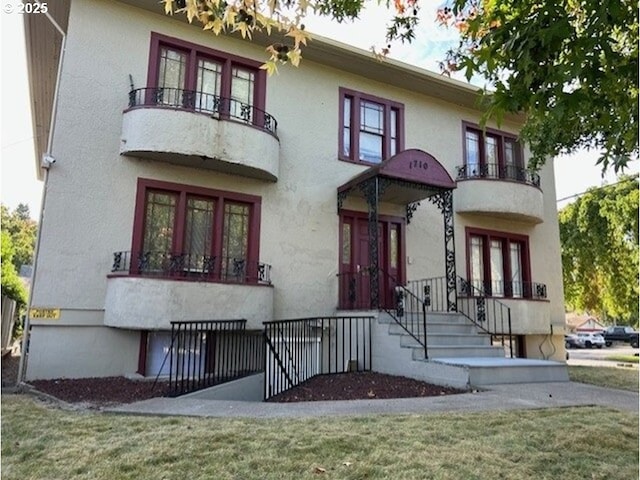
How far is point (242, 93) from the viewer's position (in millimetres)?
10312

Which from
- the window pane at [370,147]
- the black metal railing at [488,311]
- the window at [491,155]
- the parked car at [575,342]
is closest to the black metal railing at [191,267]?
the window pane at [370,147]

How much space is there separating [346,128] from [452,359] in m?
6.17

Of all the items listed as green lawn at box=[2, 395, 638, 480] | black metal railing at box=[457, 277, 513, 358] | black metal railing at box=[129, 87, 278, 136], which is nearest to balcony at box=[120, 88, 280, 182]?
black metal railing at box=[129, 87, 278, 136]

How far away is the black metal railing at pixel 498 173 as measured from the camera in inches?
503

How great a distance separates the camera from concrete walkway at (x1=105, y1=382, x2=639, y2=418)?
17.2ft

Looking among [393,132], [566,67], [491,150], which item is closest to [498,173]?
[491,150]

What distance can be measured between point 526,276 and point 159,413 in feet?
37.4

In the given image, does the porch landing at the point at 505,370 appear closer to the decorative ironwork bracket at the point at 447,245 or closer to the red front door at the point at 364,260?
the decorative ironwork bracket at the point at 447,245

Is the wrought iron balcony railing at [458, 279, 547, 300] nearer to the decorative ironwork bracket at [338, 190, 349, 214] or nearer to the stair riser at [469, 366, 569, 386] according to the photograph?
Result: the decorative ironwork bracket at [338, 190, 349, 214]

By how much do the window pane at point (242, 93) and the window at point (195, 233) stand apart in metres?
1.73

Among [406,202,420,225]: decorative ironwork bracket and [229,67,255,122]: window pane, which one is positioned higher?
[229,67,255,122]: window pane

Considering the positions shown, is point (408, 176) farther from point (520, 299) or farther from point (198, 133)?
point (520, 299)

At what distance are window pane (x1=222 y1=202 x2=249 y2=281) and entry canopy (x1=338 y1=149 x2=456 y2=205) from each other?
2497 mm

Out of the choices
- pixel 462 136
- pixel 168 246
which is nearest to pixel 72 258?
pixel 168 246
